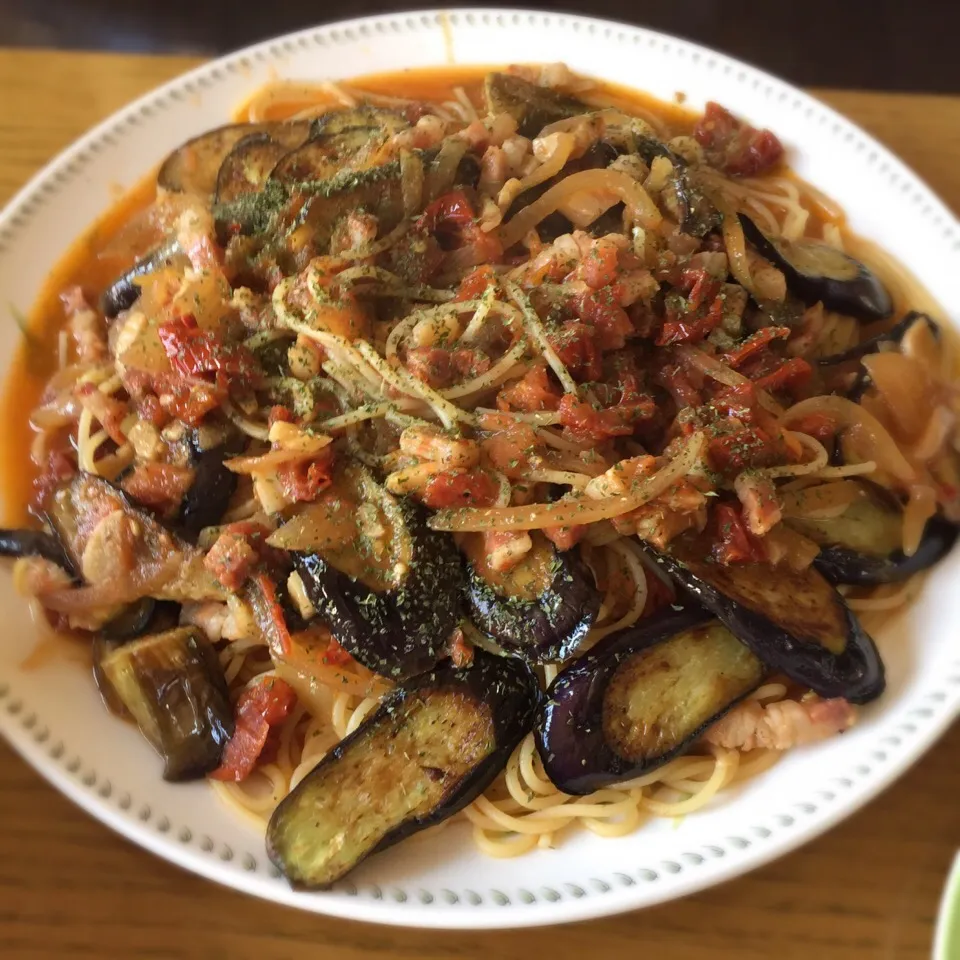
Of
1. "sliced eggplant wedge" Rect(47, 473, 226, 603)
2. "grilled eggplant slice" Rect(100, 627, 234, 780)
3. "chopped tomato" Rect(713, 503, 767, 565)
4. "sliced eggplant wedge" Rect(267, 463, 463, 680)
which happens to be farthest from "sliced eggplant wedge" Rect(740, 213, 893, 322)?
"grilled eggplant slice" Rect(100, 627, 234, 780)

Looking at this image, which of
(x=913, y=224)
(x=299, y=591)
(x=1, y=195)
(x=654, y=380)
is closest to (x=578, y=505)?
(x=654, y=380)

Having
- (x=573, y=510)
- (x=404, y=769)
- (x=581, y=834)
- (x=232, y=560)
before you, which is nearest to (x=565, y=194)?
(x=573, y=510)

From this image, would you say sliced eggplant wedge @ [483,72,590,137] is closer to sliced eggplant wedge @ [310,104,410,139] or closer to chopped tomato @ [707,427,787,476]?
sliced eggplant wedge @ [310,104,410,139]

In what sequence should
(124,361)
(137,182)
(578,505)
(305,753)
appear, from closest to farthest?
(578,505) → (305,753) → (124,361) → (137,182)

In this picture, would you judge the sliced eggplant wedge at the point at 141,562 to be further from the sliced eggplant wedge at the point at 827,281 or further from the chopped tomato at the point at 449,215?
the sliced eggplant wedge at the point at 827,281

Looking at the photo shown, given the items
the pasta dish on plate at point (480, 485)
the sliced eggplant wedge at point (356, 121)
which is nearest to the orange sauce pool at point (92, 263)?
the pasta dish on plate at point (480, 485)

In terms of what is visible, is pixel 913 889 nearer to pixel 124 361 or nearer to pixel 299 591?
pixel 299 591
